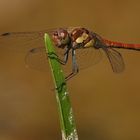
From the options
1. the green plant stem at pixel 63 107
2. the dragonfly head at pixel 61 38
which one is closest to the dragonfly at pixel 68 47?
the dragonfly head at pixel 61 38

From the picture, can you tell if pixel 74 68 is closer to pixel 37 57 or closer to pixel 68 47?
pixel 68 47

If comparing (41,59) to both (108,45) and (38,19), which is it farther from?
(38,19)

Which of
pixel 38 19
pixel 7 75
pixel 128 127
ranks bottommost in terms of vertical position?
pixel 128 127

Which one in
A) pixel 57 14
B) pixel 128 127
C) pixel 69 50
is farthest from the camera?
pixel 57 14

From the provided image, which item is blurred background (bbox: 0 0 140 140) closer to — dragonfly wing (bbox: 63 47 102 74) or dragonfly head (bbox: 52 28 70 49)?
dragonfly wing (bbox: 63 47 102 74)

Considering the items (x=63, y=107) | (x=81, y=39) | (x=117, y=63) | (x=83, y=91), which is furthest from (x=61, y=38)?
(x=83, y=91)

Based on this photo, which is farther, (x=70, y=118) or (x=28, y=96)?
(x=28, y=96)

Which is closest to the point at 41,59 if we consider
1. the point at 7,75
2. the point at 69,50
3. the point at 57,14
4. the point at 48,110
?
the point at 69,50
